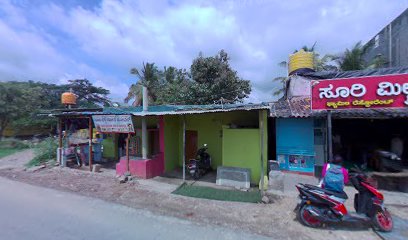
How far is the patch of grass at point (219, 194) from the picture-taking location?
7543mm

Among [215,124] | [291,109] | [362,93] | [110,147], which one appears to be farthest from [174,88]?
[362,93]

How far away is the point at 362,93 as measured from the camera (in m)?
7.40

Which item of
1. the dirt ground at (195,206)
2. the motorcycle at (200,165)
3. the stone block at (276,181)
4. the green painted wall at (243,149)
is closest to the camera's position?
the dirt ground at (195,206)

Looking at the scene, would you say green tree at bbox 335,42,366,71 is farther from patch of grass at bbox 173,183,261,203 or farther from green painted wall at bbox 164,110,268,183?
patch of grass at bbox 173,183,261,203

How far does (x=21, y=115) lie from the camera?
2364 cm

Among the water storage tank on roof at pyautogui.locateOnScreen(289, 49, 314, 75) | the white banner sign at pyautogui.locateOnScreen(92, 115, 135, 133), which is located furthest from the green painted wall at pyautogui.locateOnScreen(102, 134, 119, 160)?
the water storage tank on roof at pyautogui.locateOnScreen(289, 49, 314, 75)

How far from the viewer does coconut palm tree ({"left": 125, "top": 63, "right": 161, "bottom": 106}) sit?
2558 centimetres

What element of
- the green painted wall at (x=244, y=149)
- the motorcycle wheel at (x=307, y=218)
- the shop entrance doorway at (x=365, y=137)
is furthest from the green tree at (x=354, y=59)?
the motorcycle wheel at (x=307, y=218)

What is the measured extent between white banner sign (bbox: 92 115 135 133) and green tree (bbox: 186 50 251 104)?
1059 cm

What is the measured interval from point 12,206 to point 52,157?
8587 millimetres

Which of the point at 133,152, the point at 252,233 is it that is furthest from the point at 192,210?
the point at 133,152

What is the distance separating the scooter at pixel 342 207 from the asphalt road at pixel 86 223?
1368mm

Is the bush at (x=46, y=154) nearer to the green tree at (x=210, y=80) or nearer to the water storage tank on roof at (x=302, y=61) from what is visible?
the green tree at (x=210, y=80)

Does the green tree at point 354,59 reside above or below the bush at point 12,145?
above
